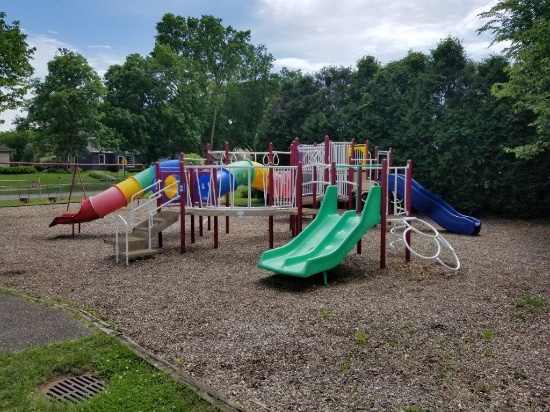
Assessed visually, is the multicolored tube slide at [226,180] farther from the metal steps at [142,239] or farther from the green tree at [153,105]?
the green tree at [153,105]

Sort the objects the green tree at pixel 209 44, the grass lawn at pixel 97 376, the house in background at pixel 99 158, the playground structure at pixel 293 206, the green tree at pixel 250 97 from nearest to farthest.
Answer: the grass lawn at pixel 97 376 → the playground structure at pixel 293 206 → the green tree at pixel 209 44 → the green tree at pixel 250 97 → the house in background at pixel 99 158

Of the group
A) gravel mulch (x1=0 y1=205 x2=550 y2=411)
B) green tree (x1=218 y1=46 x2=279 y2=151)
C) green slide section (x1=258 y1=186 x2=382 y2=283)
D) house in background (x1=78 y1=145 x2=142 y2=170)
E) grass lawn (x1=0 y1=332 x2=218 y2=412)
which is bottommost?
gravel mulch (x1=0 y1=205 x2=550 y2=411)

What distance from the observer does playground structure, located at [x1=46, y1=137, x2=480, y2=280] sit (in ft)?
25.7

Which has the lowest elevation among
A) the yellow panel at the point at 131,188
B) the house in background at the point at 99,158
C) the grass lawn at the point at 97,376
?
the grass lawn at the point at 97,376

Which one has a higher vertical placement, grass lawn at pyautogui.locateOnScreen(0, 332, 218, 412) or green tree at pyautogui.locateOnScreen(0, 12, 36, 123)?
green tree at pyautogui.locateOnScreen(0, 12, 36, 123)

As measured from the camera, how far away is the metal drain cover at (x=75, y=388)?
3.77m

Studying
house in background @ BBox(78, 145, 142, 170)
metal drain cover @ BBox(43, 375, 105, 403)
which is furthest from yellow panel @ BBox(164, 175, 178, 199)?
house in background @ BBox(78, 145, 142, 170)

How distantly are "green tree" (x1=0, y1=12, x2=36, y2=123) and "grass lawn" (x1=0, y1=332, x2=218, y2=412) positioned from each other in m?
14.3

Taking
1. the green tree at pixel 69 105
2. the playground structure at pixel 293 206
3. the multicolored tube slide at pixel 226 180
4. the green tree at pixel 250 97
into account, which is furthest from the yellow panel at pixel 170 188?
the green tree at pixel 250 97

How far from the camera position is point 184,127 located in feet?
140

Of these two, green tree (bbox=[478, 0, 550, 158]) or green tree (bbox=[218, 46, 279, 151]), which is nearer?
green tree (bbox=[478, 0, 550, 158])

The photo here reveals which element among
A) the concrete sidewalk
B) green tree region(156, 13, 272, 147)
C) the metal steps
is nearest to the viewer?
the concrete sidewalk

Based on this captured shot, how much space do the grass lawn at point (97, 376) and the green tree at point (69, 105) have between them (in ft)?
116

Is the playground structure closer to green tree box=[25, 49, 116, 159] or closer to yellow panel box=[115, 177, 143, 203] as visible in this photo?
yellow panel box=[115, 177, 143, 203]
